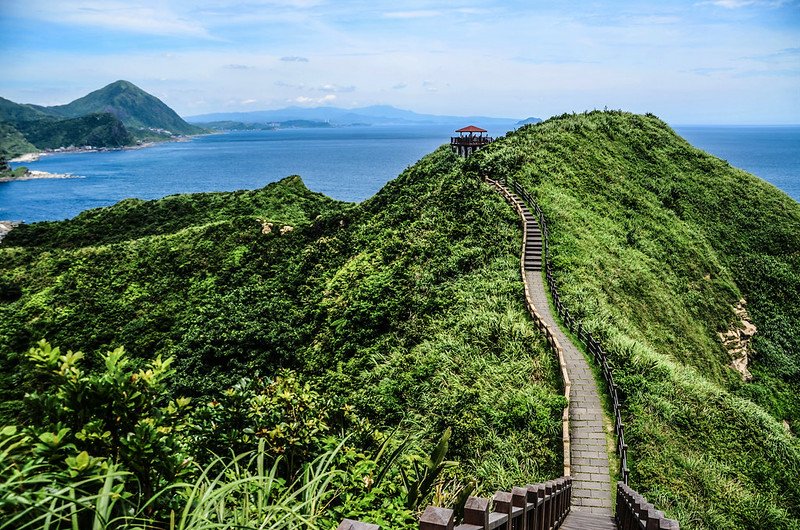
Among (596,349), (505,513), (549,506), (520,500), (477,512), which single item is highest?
(477,512)

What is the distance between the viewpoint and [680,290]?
33.0 meters

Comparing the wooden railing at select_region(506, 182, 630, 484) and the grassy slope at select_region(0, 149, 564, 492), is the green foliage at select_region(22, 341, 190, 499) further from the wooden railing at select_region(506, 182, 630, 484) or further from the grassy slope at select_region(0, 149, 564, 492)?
the wooden railing at select_region(506, 182, 630, 484)

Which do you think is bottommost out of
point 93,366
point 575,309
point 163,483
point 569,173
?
point 93,366

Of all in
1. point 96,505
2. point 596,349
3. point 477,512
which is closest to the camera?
point 96,505

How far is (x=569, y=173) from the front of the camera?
4228cm

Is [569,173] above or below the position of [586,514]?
above

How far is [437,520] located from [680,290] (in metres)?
35.0

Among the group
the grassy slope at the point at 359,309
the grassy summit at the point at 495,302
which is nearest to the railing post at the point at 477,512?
the grassy slope at the point at 359,309

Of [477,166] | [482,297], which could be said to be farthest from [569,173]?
[482,297]

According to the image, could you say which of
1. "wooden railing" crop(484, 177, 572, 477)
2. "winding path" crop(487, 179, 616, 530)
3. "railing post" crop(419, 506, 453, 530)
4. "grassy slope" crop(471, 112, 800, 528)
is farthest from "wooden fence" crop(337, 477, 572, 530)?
"grassy slope" crop(471, 112, 800, 528)

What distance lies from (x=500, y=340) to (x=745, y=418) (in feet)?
29.5

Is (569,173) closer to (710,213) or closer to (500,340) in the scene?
(710,213)

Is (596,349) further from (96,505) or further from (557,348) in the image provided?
(96,505)

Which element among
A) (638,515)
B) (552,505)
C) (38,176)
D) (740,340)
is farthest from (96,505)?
(38,176)
